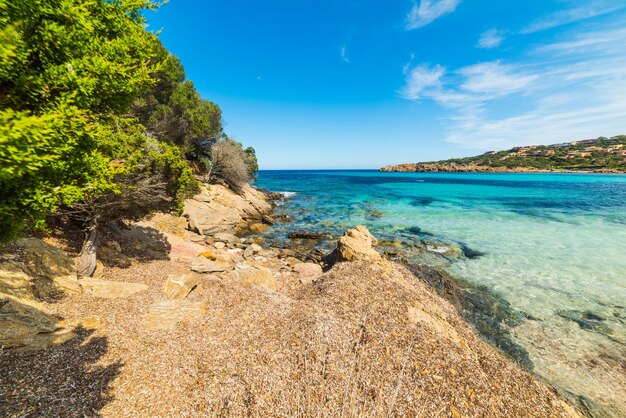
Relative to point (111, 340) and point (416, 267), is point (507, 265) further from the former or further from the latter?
point (111, 340)

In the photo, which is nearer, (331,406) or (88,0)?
(88,0)

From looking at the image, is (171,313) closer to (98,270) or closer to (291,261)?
(98,270)

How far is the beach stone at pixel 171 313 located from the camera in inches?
322

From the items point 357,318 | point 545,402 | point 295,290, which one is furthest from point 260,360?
point 545,402

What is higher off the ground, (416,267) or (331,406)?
(331,406)

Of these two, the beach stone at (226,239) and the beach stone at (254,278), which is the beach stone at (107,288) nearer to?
the beach stone at (254,278)

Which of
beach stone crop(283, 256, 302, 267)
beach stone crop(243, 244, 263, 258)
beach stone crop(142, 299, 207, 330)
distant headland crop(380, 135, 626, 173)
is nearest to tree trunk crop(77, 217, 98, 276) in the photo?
beach stone crop(142, 299, 207, 330)

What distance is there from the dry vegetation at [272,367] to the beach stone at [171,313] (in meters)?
0.28

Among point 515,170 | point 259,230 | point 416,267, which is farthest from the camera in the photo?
point 515,170

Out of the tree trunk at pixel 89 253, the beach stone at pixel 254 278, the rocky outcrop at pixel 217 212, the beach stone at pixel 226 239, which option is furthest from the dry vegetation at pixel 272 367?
the rocky outcrop at pixel 217 212

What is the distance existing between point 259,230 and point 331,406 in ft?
73.9

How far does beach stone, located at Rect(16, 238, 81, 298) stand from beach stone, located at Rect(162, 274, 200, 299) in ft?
8.94

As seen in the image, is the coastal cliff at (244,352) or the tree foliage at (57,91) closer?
the tree foliage at (57,91)

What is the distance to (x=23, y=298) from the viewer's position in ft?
24.3
